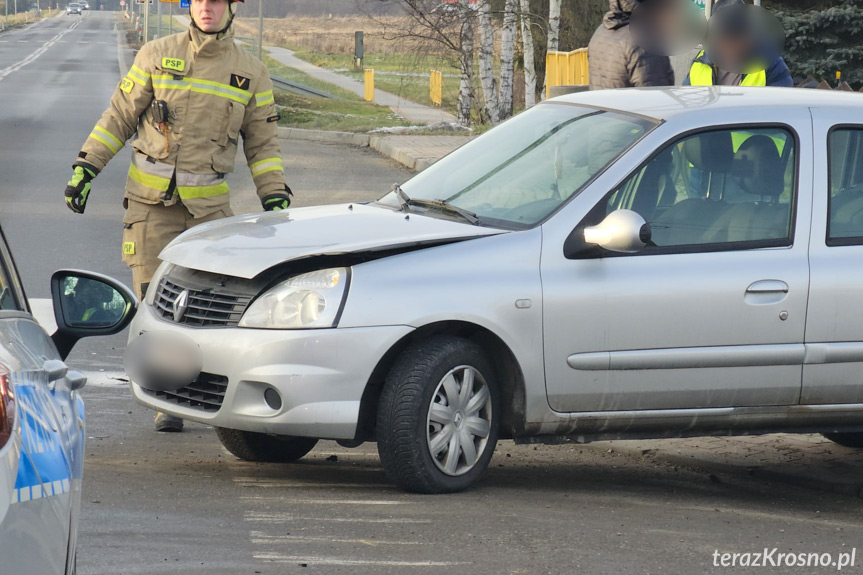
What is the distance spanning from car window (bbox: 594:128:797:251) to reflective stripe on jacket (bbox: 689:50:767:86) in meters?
2.16

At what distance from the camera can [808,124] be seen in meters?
5.59

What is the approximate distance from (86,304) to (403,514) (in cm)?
198

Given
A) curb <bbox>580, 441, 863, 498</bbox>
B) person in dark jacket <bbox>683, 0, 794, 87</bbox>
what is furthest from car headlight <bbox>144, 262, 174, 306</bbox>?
person in dark jacket <bbox>683, 0, 794, 87</bbox>

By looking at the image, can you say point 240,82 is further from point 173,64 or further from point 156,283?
point 156,283

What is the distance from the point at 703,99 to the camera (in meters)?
5.73

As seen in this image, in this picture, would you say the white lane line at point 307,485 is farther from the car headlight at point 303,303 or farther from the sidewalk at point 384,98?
the sidewalk at point 384,98

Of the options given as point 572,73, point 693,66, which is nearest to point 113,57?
point 572,73

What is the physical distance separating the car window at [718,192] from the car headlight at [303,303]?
1.08 metres

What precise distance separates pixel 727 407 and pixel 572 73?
21526mm

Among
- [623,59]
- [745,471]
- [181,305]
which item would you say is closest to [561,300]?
[181,305]

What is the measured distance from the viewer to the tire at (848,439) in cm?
670

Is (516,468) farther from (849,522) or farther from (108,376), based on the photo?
(108,376)

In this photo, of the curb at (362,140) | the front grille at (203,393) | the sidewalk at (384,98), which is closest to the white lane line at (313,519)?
the front grille at (203,393)

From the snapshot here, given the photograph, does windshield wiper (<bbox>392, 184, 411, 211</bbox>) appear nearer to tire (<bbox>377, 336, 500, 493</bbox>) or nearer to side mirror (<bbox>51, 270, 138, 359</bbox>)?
tire (<bbox>377, 336, 500, 493</bbox>)
